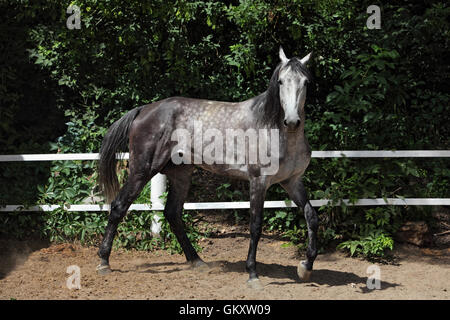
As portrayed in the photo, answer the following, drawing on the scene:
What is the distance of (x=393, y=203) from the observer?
653cm

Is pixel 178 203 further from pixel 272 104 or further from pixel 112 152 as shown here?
pixel 272 104

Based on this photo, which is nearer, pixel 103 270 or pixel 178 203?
pixel 103 270

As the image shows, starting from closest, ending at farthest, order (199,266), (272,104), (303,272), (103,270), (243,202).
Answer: (272,104), (303,272), (103,270), (199,266), (243,202)

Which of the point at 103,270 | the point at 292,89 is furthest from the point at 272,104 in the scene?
the point at 103,270

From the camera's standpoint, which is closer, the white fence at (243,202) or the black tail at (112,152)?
the black tail at (112,152)

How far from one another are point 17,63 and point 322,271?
19.6 feet

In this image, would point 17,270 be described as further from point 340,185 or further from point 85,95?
point 340,185

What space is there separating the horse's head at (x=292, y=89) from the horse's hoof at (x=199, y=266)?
2100mm

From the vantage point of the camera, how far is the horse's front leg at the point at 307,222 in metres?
5.21

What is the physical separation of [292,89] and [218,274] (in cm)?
229

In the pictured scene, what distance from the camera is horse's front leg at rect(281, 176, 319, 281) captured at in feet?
17.1

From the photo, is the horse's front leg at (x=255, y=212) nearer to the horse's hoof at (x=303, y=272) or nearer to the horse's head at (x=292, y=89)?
the horse's hoof at (x=303, y=272)

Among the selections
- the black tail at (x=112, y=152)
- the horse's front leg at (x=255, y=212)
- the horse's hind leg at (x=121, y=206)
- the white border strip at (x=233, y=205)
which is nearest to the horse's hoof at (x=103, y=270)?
the horse's hind leg at (x=121, y=206)

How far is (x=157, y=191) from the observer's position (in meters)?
6.85
